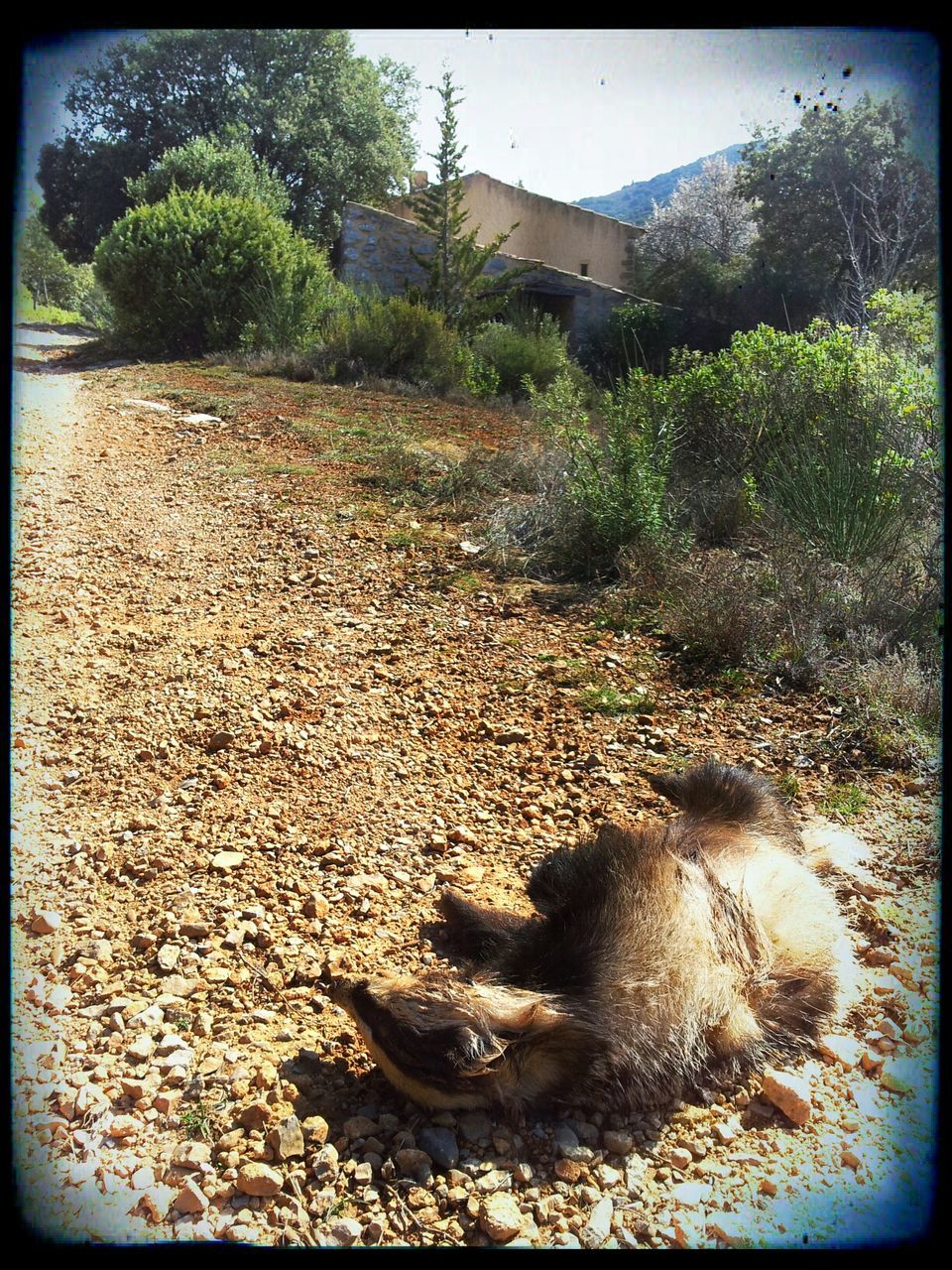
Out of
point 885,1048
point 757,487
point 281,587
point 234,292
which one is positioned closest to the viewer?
point 885,1048

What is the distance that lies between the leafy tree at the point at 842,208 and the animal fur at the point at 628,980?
8.06 meters

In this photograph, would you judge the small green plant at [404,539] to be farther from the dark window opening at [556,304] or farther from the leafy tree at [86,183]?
the leafy tree at [86,183]

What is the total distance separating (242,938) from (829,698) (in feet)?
8.79

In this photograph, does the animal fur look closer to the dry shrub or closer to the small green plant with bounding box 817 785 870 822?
the small green plant with bounding box 817 785 870 822

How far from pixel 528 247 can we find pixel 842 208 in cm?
1089

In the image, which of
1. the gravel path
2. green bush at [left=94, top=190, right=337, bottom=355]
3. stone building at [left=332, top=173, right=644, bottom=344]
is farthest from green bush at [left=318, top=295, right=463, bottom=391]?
the gravel path

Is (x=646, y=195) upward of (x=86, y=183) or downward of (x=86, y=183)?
downward

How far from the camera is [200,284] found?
11664 millimetres

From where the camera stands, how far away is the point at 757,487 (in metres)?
5.84

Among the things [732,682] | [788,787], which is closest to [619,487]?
[732,682]

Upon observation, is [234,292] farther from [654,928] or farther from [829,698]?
[654,928]

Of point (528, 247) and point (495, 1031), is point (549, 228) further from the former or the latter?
point (495, 1031)

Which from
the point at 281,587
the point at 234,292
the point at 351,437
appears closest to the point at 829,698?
the point at 281,587

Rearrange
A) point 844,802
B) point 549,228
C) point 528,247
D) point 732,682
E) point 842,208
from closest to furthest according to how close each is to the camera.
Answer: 1. point 844,802
2. point 732,682
3. point 842,208
4. point 528,247
5. point 549,228
